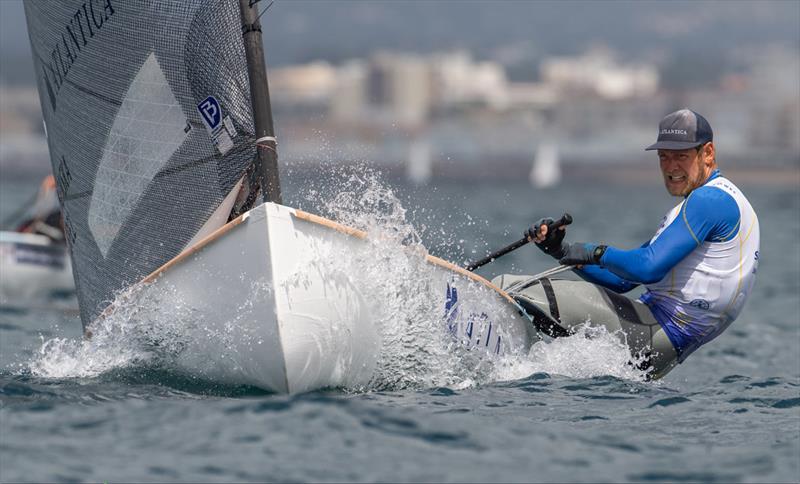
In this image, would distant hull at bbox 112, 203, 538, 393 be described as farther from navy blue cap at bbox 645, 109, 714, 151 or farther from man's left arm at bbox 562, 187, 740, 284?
navy blue cap at bbox 645, 109, 714, 151

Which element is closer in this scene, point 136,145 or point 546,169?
point 136,145

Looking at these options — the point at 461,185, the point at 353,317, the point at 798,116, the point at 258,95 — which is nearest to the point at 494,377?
the point at 353,317

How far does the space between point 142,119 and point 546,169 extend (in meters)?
77.1

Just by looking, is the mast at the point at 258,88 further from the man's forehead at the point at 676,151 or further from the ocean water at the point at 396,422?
the man's forehead at the point at 676,151

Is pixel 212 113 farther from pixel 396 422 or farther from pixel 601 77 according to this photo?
pixel 601 77

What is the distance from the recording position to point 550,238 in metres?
6.34

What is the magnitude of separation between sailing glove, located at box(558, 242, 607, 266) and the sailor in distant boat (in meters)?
9.71

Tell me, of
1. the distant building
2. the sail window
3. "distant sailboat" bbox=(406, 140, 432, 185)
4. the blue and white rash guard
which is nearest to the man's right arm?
the blue and white rash guard

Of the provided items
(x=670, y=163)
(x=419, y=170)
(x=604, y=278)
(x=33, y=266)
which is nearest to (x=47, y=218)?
(x=33, y=266)

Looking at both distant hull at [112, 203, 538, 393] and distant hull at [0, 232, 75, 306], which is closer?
distant hull at [112, 203, 538, 393]

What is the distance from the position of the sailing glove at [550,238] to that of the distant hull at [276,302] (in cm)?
63

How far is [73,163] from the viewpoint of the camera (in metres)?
6.78

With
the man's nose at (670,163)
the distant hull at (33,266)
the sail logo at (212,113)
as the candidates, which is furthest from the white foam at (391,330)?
the distant hull at (33,266)

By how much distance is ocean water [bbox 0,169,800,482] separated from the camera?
182 inches
